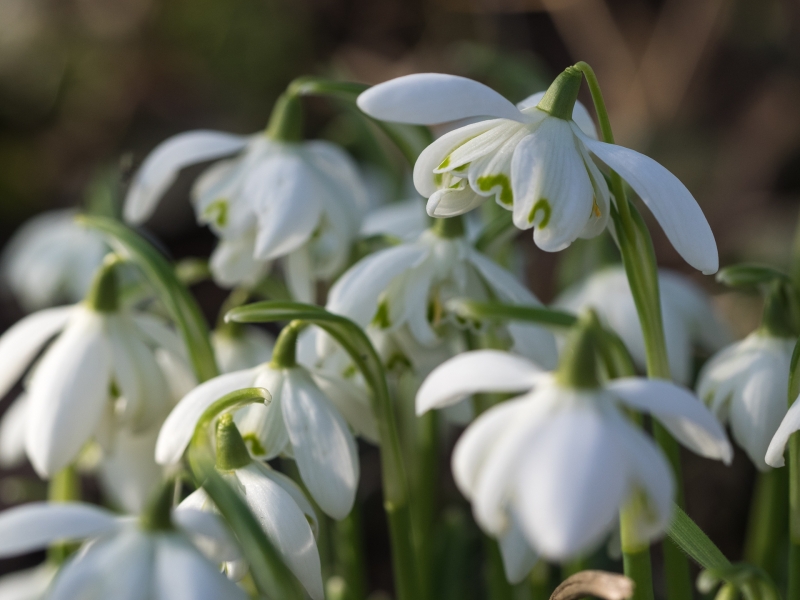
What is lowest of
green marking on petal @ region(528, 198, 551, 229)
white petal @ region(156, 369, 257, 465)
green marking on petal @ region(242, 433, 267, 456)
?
green marking on petal @ region(242, 433, 267, 456)

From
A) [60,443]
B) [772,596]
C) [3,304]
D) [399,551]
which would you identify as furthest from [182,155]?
[3,304]

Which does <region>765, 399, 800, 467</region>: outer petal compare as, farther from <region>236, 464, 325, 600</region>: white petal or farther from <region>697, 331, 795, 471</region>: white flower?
<region>236, 464, 325, 600</region>: white petal

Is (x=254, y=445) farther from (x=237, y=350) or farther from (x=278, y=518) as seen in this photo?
(x=237, y=350)

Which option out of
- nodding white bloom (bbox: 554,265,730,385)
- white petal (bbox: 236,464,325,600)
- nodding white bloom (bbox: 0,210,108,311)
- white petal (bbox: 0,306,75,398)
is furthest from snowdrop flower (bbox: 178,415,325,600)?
nodding white bloom (bbox: 0,210,108,311)

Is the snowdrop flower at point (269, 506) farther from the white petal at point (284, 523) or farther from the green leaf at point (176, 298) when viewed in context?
the green leaf at point (176, 298)

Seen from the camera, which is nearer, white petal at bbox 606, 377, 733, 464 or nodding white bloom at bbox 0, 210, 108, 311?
white petal at bbox 606, 377, 733, 464

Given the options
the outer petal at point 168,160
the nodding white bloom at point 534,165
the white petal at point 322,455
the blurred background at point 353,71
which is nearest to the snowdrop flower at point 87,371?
the outer petal at point 168,160

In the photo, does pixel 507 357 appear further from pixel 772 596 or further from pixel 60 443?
pixel 60 443
